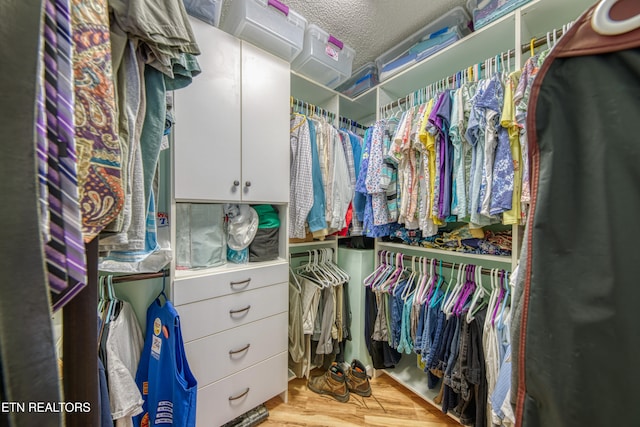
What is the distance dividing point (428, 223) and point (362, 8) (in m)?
1.31

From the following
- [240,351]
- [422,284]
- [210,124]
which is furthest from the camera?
[422,284]

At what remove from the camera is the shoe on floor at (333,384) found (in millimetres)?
1510

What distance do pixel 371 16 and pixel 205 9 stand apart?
0.95 m

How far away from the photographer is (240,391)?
49.2 inches

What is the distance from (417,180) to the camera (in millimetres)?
1396

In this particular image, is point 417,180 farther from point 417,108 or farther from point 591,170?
point 591,170

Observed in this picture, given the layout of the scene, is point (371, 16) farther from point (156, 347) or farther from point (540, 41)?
point (156, 347)

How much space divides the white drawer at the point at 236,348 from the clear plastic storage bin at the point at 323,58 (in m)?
1.61

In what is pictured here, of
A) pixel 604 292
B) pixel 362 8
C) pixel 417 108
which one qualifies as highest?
pixel 362 8

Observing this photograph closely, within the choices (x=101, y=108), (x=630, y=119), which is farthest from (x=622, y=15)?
(x=101, y=108)

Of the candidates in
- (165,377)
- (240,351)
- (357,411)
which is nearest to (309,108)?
(240,351)

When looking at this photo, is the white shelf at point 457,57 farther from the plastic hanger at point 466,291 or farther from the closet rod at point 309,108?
the plastic hanger at point 466,291

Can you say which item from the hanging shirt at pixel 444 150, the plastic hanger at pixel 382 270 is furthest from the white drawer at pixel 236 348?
the hanging shirt at pixel 444 150

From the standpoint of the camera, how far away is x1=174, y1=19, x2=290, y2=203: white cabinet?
3.58 feet
